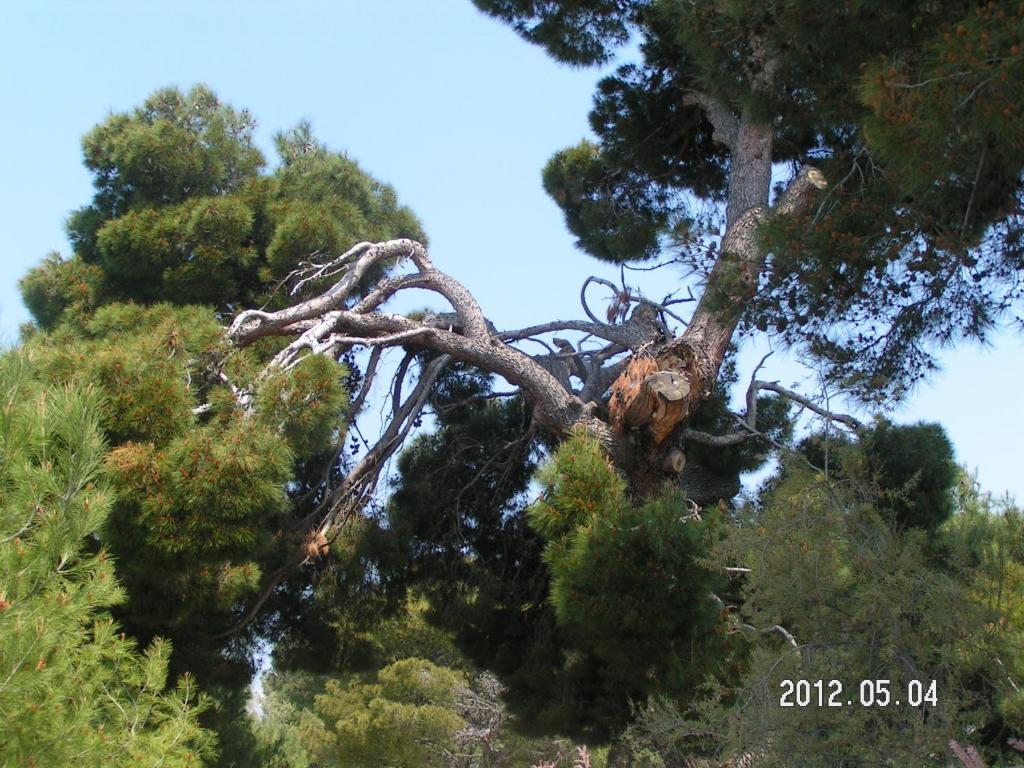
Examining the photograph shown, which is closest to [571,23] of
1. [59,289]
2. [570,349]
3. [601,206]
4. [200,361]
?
[601,206]

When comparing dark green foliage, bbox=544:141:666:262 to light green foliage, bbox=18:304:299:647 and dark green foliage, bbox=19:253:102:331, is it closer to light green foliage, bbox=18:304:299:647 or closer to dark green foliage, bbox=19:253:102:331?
light green foliage, bbox=18:304:299:647

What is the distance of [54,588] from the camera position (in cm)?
508

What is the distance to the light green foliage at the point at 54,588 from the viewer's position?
465cm

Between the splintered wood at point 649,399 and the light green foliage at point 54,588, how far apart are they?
3093 mm

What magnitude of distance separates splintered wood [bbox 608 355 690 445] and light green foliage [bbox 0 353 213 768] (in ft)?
10.1

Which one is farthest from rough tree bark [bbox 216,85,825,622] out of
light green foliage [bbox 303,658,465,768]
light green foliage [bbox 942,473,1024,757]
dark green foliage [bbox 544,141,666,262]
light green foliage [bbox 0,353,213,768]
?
light green foliage [bbox 303,658,465,768]

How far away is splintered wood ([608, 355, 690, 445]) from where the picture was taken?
666 cm

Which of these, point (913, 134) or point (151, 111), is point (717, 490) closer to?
point (913, 134)

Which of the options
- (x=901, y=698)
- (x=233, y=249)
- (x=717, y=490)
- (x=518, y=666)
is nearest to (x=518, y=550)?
(x=518, y=666)

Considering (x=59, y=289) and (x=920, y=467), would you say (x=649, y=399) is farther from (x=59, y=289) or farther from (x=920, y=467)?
(x=59, y=289)

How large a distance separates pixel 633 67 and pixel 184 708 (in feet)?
19.1

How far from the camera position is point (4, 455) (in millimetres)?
5090

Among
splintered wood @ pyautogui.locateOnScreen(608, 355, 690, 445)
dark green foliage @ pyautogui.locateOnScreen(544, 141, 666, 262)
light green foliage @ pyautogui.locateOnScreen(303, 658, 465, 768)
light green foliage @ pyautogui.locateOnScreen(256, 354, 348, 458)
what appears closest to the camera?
light green foliage @ pyautogui.locateOnScreen(256, 354, 348, 458)

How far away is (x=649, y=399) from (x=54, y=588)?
3.47m
